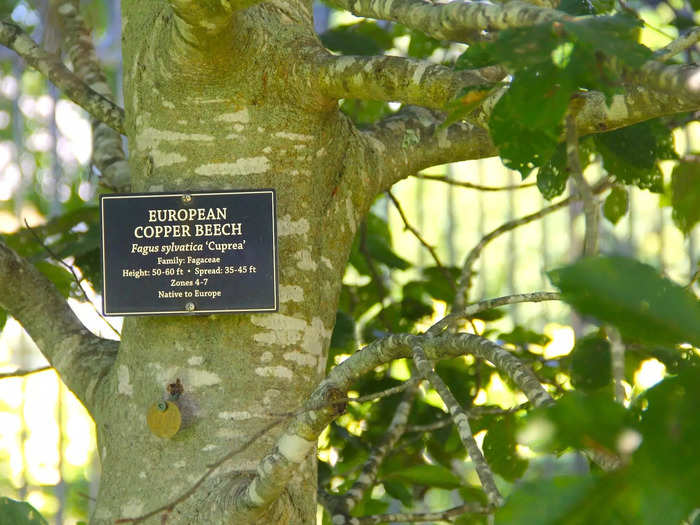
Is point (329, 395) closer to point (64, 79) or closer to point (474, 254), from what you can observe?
point (474, 254)

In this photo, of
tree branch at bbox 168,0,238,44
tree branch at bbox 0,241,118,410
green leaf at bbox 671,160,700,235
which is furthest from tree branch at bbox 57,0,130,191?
green leaf at bbox 671,160,700,235

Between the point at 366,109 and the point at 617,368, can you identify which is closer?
the point at 617,368

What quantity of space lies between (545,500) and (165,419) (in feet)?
1.68

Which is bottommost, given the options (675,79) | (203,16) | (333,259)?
(333,259)

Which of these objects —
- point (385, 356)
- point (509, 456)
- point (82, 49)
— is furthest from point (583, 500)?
point (82, 49)

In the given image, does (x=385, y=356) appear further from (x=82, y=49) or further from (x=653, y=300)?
(x=82, y=49)

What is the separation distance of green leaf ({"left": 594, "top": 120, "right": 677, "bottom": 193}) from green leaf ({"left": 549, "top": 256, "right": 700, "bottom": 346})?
654 mm

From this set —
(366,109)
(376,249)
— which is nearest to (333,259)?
(376,249)

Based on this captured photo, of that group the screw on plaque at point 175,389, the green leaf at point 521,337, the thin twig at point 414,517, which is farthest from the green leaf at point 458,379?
the screw on plaque at point 175,389

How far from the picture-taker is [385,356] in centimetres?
65

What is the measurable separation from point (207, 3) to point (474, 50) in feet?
Result: 0.77

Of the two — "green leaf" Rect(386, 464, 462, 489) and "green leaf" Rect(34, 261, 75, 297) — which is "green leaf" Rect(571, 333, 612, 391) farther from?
"green leaf" Rect(34, 261, 75, 297)

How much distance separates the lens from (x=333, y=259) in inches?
33.7

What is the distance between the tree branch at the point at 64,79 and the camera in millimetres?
1020
